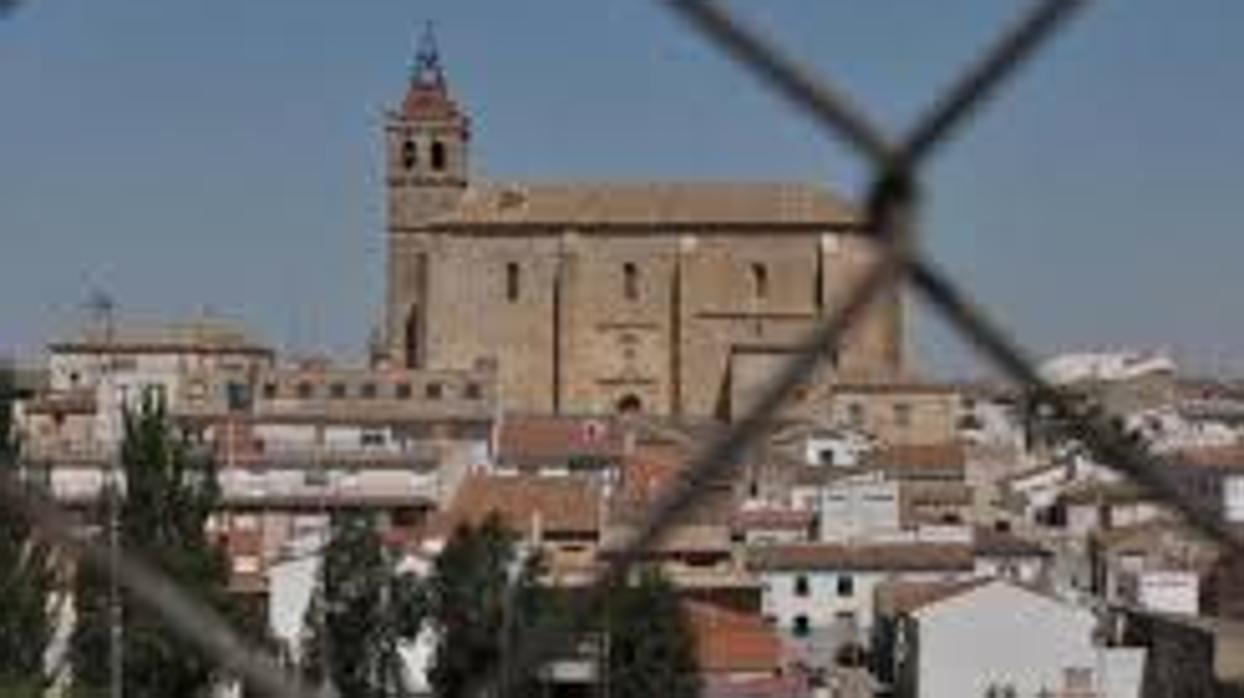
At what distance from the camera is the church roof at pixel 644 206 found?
31266 millimetres

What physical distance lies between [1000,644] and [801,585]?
3.53m

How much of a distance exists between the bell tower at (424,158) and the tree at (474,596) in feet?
57.3

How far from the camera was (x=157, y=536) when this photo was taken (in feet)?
39.3

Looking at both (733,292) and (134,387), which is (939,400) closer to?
(733,292)

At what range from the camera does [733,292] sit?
3152 centimetres

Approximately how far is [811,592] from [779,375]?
744 inches

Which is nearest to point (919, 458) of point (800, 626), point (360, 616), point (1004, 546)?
point (1004, 546)

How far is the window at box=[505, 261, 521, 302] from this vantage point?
31.4 meters

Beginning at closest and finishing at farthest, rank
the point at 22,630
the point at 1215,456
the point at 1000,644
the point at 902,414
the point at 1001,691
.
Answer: the point at 22,630 → the point at 1001,691 → the point at 1000,644 → the point at 1215,456 → the point at 902,414

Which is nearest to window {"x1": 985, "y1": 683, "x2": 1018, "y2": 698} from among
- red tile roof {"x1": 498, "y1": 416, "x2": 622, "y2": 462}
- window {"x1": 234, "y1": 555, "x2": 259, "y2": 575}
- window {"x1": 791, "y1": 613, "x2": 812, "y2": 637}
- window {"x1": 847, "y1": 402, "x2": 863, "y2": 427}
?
window {"x1": 791, "y1": 613, "x2": 812, "y2": 637}

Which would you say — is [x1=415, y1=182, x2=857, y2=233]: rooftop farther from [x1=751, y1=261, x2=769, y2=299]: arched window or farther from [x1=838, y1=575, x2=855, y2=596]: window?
[x1=838, y1=575, x2=855, y2=596]: window

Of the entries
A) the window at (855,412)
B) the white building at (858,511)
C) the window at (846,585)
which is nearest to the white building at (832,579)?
the window at (846,585)

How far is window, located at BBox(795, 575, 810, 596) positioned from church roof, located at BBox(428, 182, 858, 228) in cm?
1181

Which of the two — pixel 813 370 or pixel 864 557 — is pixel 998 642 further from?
pixel 813 370
